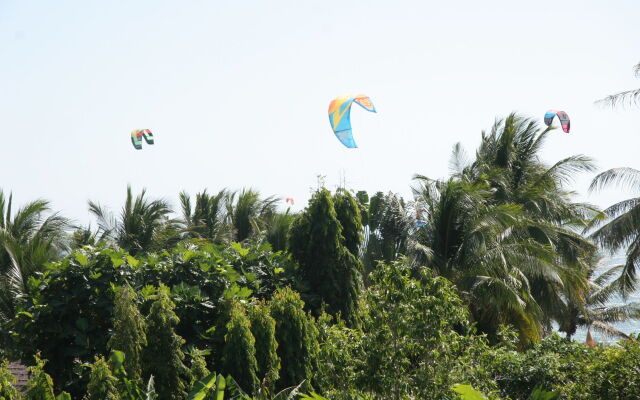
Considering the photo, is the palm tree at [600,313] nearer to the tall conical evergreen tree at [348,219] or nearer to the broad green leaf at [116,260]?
the tall conical evergreen tree at [348,219]

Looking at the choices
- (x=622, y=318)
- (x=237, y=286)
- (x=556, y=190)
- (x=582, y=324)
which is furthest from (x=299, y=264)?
(x=622, y=318)

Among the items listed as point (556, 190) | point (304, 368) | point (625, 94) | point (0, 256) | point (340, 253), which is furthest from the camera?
point (556, 190)

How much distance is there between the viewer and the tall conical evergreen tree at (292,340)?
420 inches

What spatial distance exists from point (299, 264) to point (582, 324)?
19061mm

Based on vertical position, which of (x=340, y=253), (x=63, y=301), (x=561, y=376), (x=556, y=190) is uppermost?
(x=556, y=190)

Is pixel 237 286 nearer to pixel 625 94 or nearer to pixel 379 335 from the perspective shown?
pixel 379 335

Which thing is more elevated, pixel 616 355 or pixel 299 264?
pixel 299 264

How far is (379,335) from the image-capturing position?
8680mm

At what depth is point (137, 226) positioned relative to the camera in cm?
2080

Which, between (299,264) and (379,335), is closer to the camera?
(379,335)

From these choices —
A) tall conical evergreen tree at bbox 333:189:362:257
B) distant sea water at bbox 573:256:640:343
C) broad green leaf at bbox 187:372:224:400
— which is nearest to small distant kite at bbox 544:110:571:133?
distant sea water at bbox 573:256:640:343

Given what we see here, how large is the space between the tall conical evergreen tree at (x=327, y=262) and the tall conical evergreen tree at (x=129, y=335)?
4.06 metres

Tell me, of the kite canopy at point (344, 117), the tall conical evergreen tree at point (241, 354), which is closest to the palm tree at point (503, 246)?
the kite canopy at point (344, 117)

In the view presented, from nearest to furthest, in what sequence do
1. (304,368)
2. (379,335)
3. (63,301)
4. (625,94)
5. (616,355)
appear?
(379,335) → (616,355) → (63,301) → (304,368) → (625,94)
